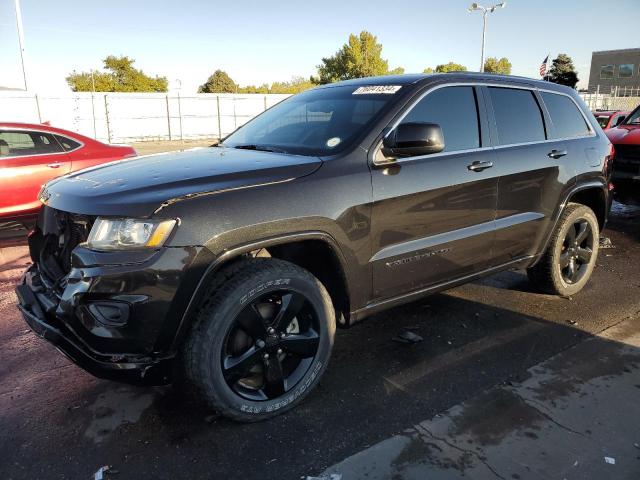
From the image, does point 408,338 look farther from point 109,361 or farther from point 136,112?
point 136,112

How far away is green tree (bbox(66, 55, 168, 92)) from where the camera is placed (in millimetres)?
57562

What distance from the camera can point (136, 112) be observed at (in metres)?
26.9

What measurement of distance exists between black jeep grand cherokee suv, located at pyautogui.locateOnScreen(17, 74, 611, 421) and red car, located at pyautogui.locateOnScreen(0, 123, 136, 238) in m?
3.96

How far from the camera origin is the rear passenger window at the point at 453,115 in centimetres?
337

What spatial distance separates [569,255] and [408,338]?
182 cm

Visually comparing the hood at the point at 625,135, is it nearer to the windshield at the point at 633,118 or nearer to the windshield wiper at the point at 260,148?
the windshield at the point at 633,118

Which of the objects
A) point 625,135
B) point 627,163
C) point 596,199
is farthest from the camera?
point 625,135

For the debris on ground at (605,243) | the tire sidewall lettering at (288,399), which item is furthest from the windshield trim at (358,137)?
the debris on ground at (605,243)

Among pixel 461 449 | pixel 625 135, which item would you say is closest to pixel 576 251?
pixel 461 449

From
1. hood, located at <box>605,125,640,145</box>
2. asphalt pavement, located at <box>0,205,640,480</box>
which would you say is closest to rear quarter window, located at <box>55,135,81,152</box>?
asphalt pavement, located at <box>0,205,640,480</box>

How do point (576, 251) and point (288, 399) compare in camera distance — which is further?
point (576, 251)

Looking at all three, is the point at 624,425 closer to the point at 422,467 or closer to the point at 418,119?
the point at 422,467

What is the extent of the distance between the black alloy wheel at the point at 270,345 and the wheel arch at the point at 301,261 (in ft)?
0.76

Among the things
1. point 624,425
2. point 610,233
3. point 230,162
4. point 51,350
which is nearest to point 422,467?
point 624,425
